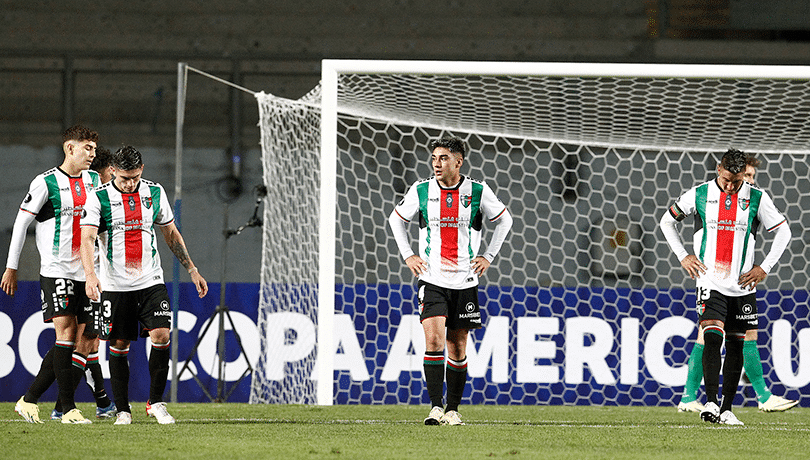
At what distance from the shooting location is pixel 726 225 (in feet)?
17.3

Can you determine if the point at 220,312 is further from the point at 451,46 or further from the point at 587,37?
the point at 587,37

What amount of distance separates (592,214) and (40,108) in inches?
227

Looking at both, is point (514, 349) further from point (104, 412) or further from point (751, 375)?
point (104, 412)

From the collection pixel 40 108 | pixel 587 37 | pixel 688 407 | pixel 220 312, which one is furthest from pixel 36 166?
pixel 688 407

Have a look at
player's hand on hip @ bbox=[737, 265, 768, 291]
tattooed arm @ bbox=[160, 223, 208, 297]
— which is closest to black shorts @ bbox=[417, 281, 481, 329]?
tattooed arm @ bbox=[160, 223, 208, 297]

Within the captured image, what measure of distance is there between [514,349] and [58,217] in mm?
4190

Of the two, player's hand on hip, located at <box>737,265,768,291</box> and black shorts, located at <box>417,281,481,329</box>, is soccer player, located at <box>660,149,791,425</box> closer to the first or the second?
player's hand on hip, located at <box>737,265,768,291</box>

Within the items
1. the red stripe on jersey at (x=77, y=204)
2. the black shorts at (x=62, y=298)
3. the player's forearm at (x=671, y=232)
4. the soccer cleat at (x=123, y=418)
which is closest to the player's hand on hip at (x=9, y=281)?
the black shorts at (x=62, y=298)

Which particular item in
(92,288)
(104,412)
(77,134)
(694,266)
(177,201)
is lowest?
(104,412)

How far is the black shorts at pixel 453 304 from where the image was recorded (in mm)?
4902

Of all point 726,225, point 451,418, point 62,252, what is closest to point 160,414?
point 62,252

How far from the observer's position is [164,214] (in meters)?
5.00

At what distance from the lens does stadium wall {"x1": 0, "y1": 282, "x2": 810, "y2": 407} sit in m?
7.90

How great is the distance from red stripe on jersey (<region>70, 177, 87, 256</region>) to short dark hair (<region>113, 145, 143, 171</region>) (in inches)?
16.2
